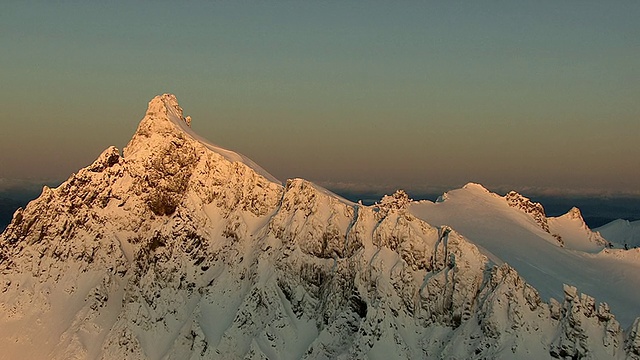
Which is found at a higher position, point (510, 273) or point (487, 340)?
point (510, 273)

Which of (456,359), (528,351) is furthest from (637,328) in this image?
(456,359)

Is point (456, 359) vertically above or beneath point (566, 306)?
beneath

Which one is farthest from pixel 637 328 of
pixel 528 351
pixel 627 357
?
pixel 528 351

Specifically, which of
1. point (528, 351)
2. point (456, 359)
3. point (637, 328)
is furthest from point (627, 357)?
point (456, 359)

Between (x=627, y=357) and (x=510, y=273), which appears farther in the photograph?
(x=510, y=273)

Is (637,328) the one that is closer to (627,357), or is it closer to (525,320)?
(627,357)

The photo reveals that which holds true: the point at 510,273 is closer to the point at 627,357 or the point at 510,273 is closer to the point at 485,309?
the point at 485,309

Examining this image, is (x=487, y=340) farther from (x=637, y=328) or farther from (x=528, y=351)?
(x=637, y=328)
